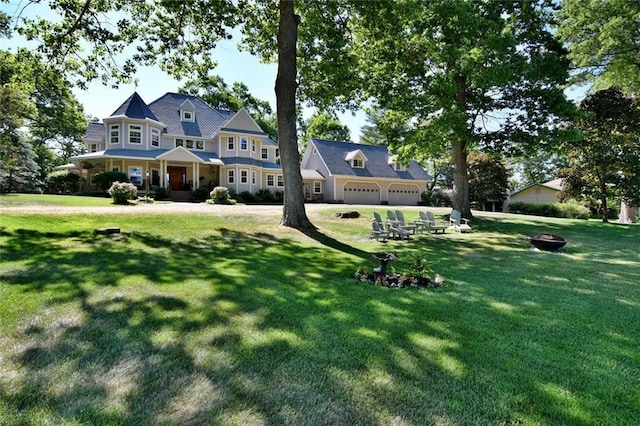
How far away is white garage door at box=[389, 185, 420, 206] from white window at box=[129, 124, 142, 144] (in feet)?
76.4

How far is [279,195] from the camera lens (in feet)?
100

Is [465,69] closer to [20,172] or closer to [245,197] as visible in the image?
[245,197]

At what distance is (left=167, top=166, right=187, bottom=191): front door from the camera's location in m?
28.7

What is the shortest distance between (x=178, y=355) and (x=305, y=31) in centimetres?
1466

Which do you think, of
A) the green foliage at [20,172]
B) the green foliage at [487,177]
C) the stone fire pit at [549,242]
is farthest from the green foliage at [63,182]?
the green foliage at [487,177]

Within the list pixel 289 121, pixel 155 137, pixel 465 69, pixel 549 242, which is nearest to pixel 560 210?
pixel 465 69

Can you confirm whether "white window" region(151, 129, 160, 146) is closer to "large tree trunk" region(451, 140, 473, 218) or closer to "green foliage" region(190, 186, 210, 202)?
"green foliage" region(190, 186, 210, 202)

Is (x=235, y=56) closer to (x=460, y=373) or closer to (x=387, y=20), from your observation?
(x=387, y=20)

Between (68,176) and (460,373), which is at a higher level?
(68,176)

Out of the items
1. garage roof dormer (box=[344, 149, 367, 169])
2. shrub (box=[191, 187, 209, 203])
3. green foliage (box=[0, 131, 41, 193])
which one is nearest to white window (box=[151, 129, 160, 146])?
shrub (box=[191, 187, 209, 203])

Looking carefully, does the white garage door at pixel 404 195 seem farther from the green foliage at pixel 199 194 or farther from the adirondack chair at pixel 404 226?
the adirondack chair at pixel 404 226

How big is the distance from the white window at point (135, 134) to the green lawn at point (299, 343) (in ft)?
72.2

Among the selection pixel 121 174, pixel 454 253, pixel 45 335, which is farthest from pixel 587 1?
pixel 121 174

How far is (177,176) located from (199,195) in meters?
4.41
